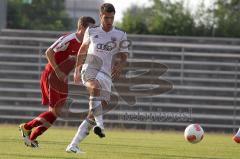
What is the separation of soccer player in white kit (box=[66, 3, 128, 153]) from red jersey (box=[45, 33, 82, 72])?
2.44 feet

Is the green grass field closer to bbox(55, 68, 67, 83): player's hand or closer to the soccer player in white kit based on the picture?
the soccer player in white kit

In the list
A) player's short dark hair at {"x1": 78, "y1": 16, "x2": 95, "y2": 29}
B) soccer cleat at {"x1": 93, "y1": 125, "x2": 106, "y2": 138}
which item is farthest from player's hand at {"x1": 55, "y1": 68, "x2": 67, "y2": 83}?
soccer cleat at {"x1": 93, "y1": 125, "x2": 106, "y2": 138}

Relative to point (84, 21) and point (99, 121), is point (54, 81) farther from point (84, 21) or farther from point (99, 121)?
point (99, 121)

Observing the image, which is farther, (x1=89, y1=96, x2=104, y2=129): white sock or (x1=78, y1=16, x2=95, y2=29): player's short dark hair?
(x1=78, y1=16, x2=95, y2=29): player's short dark hair

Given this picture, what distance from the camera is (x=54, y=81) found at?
13.5m

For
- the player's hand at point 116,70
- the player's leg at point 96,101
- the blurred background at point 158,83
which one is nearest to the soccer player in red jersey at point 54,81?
the player's hand at point 116,70

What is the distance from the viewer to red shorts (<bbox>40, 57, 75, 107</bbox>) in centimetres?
1312

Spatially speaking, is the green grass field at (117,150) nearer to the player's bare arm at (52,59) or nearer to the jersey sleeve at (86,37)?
the player's bare arm at (52,59)

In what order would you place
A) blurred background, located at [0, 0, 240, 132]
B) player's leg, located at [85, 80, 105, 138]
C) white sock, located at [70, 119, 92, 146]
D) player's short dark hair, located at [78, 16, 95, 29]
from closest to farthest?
1. player's leg, located at [85, 80, 105, 138]
2. white sock, located at [70, 119, 92, 146]
3. player's short dark hair, located at [78, 16, 95, 29]
4. blurred background, located at [0, 0, 240, 132]

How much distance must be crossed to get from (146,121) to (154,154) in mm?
10299

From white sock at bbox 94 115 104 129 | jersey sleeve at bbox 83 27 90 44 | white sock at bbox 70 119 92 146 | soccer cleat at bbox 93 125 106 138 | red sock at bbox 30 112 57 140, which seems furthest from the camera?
red sock at bbox 30 112 57 140

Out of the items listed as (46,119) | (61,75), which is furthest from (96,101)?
(61,75)

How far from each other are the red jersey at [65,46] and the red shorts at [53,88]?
27 centimetres

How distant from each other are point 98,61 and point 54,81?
1.44 metres
